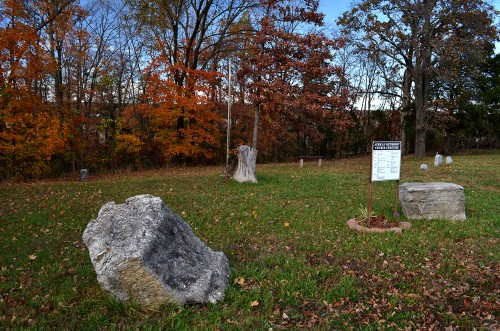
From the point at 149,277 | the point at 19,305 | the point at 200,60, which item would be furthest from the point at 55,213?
the point at 200,60

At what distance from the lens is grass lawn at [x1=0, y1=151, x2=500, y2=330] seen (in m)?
3.38

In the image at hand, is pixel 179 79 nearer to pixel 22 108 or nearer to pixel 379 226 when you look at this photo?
pixel 22 108

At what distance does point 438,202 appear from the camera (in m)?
6.76

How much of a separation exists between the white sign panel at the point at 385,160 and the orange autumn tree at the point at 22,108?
14232 mm

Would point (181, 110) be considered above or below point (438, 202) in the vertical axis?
above

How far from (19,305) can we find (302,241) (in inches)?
158

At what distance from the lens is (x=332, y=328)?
10.6ft

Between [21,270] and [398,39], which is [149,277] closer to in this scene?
[21,270]

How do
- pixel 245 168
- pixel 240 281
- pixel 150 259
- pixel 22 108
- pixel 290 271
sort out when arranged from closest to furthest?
pixel 150 259 → pixel 240 281 → pixel 290 271 → pixel 245 168 → pixel 22 108

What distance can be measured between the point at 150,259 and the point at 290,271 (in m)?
1.95

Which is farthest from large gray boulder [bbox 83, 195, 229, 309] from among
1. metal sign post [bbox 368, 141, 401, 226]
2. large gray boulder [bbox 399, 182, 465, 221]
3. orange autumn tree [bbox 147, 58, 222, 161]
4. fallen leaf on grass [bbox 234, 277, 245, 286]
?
orange autumn tree [bbox 147, 58, 222, 161]

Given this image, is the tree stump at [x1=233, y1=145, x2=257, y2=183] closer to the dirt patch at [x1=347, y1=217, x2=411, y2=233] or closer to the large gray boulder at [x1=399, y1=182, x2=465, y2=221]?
the dirt patch at [x1=347, y1=217, x2=411, y2=233]

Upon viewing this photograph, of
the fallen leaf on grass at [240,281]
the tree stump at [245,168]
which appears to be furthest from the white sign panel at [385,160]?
the tree stump at [245,168]

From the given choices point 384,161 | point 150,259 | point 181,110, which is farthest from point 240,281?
point 181,110
